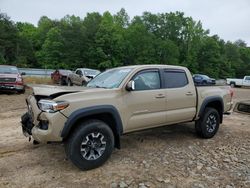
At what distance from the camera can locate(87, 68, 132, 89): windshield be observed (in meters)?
→ 5.39

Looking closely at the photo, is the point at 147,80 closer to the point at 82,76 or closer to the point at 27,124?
the point at 27,124

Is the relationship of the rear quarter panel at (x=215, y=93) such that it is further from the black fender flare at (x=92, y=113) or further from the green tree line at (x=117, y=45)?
the green tree line at (x=117, y=45)

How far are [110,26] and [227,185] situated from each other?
175ft

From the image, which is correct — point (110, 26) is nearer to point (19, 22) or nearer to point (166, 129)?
point (19, 22)

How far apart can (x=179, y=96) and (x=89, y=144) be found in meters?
2.38

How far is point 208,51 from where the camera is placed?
62.1m

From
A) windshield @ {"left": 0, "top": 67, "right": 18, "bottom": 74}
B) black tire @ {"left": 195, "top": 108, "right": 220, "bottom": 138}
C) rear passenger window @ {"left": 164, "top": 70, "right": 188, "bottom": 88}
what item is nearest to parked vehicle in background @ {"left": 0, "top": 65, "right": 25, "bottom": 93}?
windshield @ {"left": 0, "top": 67, "right": 18, "bottom": 74}

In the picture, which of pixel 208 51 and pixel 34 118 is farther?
pixel 208 51

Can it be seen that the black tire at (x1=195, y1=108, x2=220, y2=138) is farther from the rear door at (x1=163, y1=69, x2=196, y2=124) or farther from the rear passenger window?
the rear passenger window

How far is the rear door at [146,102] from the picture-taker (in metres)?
5.21

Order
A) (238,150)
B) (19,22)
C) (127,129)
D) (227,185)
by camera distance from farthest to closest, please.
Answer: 1. (19,22)
2. (238,150)
3. (127,129)
4. (227,185)

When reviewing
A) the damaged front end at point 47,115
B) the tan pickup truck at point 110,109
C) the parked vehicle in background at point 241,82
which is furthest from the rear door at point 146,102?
the parked vehicle in background at point 241,82

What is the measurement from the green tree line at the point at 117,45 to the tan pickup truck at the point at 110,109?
44560 millimetres

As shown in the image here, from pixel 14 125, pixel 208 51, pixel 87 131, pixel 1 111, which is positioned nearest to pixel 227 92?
pixel 87 131
